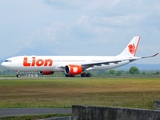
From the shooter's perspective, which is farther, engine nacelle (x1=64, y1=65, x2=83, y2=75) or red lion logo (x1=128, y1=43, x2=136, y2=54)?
red lion logo (x1=128, y1=43, x2=136, y2=54)

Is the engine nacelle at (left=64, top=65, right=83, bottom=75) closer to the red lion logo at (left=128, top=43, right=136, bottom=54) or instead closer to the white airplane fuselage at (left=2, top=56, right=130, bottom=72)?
the white airplane fuselage at (left=2, top=56, right=130, bottom=72)

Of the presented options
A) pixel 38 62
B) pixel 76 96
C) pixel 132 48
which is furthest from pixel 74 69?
pixel 76 96

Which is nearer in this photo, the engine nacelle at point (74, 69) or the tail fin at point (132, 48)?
the engine nacelle at point (74, 69)

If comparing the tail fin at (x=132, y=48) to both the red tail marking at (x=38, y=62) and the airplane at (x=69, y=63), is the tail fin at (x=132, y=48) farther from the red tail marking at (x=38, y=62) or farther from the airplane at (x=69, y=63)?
the red tail marking at (x=38, y=62)

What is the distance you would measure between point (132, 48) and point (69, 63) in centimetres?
1544

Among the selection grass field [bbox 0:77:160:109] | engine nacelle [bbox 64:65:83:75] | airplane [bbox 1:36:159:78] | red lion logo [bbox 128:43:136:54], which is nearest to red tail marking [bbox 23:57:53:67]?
airplane [bbox 1:36:159:78]

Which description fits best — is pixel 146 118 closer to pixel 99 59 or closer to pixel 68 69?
pixel 68 69

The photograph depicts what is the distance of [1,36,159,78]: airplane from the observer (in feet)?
234

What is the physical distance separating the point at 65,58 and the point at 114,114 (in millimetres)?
62248

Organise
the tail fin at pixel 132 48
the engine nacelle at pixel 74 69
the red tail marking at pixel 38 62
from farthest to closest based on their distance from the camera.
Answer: the tail fin at pixel 132 48
the engine nacelle at pixel 74 69
the red tail marking at pixel 38 62

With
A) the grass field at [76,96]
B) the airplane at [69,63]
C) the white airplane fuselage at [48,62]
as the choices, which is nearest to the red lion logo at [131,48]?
the airplane at [69,63]

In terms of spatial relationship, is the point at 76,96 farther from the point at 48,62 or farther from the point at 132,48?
the point at 132,48

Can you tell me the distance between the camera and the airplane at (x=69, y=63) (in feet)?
234

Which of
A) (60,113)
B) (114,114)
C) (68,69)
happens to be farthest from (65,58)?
(114,114)
